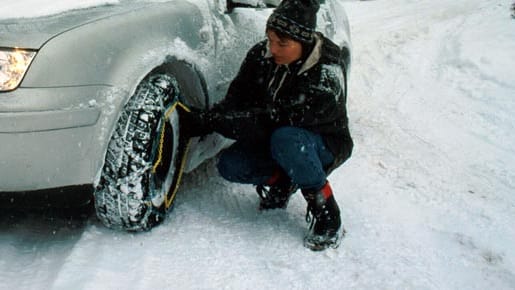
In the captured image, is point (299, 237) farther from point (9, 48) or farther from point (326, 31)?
point (326, 31)

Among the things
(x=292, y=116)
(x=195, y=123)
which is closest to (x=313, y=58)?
(x=292, y=116)

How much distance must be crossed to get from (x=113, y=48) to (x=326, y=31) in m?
2.26

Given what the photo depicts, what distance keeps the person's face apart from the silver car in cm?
43

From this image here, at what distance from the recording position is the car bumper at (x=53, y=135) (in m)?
1.96

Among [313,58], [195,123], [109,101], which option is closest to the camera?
[109,101]

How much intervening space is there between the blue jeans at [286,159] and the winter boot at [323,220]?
0.17 feet

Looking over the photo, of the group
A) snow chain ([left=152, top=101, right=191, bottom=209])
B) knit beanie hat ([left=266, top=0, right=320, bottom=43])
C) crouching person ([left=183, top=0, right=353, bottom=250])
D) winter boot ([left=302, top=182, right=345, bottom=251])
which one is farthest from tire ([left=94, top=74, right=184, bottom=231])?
winter boot ([left=302, top=182, right=345, bottom=251])

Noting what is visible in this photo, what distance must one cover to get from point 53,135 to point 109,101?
10.4 inches

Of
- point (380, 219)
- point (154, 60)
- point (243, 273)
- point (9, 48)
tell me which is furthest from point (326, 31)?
point (9, 48)

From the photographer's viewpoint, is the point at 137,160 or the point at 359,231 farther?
the point at 359,231

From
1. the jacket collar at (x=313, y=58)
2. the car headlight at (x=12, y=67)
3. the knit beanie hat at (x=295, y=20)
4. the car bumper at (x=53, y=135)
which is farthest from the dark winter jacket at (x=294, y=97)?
the car headlight at (x=12, y=67)

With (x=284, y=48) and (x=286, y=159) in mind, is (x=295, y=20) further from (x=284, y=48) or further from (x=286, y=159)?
(x=286, y=159)

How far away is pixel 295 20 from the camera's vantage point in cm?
243

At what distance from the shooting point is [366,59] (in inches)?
271
